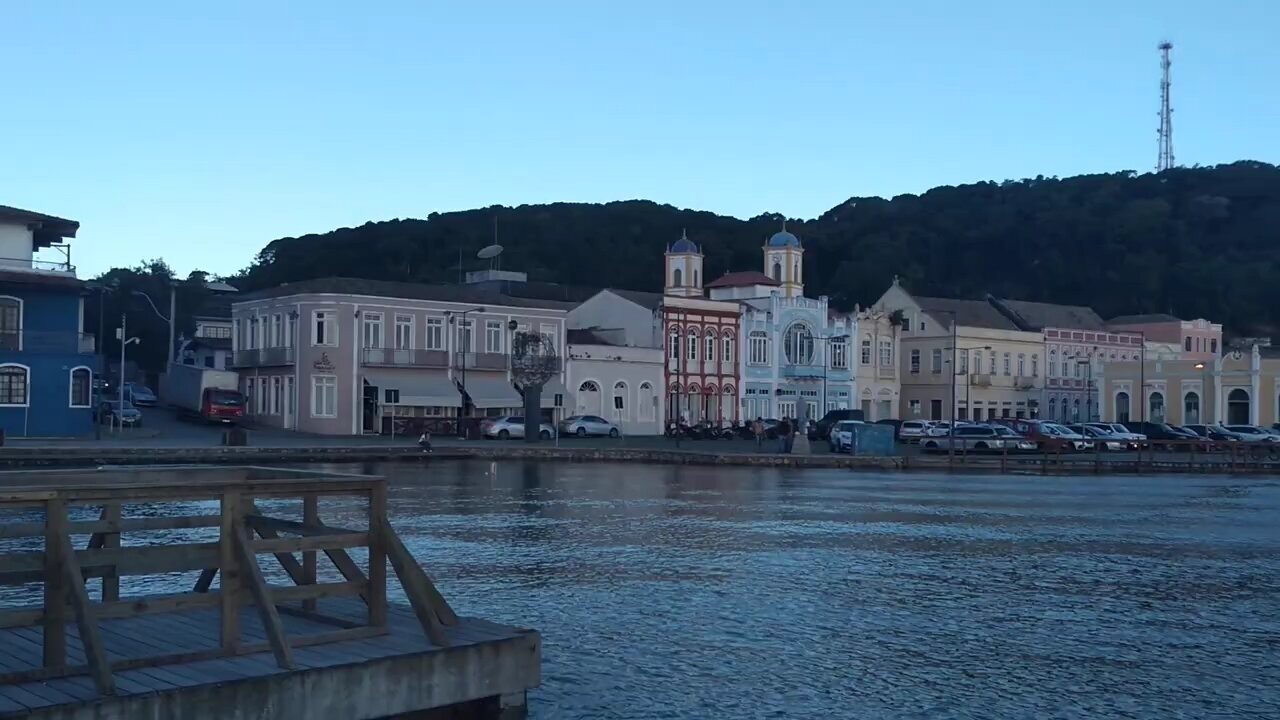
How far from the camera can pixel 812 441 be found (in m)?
81.4

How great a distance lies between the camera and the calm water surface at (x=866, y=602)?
14086mm

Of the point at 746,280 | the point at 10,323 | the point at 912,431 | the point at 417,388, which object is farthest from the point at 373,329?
the point at 912,431

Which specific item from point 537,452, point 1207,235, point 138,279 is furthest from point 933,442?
point 1207,235

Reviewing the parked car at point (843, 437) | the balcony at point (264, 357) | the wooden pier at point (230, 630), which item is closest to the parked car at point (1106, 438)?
the parked car at point (843, 437)

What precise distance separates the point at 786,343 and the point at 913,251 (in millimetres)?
96216

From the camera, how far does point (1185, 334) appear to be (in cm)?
10988

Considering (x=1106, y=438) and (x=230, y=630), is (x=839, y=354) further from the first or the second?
(x=230, y=630)

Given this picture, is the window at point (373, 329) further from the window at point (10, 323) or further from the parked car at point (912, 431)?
the parked car at point (912, 431)

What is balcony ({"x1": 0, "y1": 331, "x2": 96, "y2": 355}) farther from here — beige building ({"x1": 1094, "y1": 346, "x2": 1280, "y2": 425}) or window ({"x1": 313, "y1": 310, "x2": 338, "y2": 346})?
beige building ({"x1": 1094, "y1": 346, "x2": 1280, "y2": 425})

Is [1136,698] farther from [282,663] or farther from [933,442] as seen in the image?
[933,442]

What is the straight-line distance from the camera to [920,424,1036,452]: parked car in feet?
234

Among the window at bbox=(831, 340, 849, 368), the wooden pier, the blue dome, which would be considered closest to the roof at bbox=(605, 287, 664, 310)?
the blue dome

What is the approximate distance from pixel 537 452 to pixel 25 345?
72.8 feet

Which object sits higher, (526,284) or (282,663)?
(526,284)
